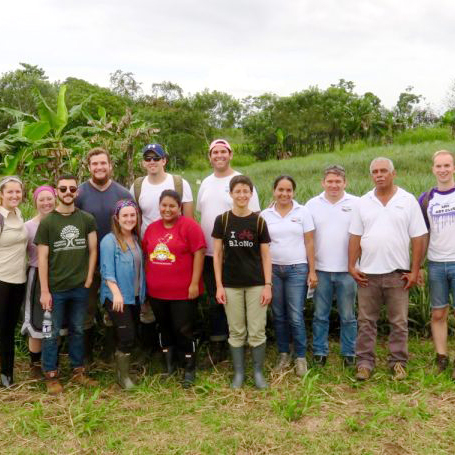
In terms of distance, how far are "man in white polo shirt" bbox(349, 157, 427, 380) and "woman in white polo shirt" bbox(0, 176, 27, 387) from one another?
264 centimetres

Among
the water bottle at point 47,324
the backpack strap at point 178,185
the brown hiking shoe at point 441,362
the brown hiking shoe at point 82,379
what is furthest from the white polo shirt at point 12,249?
the brown hiking shoe at point 441,362

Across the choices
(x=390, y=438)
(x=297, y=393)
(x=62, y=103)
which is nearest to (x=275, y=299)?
(x=297, y=393)

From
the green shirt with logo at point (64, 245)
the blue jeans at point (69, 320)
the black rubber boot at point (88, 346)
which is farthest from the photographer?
the black rubber boot at point (88, 346)

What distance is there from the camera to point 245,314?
4.20 m

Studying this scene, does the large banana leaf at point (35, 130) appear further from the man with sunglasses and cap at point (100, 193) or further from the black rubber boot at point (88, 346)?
the black rubber boot at point (88, 346)

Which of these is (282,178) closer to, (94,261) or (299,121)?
(94,261)

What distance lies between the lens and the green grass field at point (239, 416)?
11.0ft

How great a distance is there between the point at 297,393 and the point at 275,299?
761 mm

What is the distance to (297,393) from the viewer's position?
159 inches

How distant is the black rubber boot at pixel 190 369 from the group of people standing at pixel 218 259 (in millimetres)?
15

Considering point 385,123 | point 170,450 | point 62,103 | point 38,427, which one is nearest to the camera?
point 170,450

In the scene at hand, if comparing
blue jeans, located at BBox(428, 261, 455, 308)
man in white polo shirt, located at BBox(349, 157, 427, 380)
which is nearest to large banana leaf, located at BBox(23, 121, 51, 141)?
man in white polo shirt, located at BBox(349, 157, 427, 380)

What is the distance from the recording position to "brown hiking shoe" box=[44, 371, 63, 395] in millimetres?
4164

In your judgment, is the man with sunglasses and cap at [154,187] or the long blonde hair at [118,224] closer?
the long blonde hair at [118,224]
